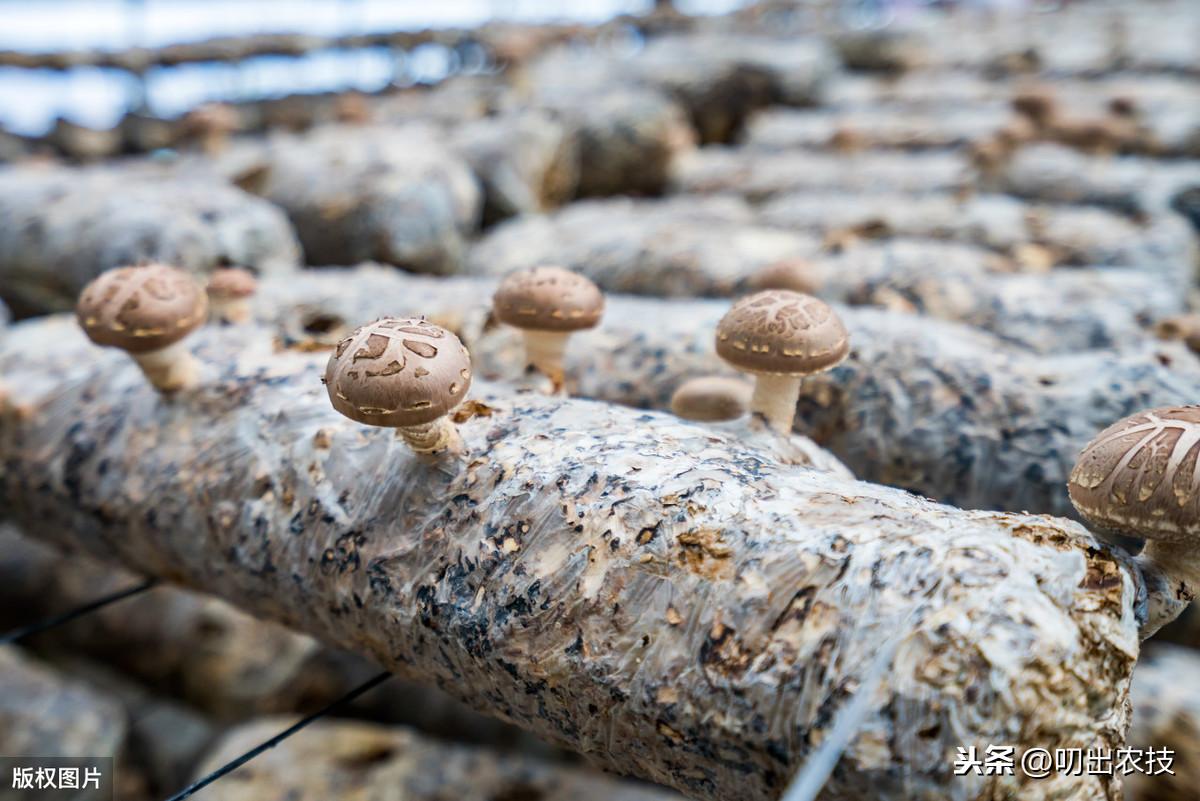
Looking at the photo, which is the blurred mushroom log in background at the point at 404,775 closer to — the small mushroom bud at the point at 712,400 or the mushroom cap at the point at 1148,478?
the small mushroom bud at the point at 712,400

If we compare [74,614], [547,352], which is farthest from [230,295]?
[547,352]

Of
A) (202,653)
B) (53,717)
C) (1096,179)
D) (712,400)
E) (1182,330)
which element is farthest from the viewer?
(1096,179)

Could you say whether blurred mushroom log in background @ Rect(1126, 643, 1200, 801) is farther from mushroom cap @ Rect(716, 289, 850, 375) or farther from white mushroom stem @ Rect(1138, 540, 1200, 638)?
mushroom cap @ Rect(716, 289, 850, 375)

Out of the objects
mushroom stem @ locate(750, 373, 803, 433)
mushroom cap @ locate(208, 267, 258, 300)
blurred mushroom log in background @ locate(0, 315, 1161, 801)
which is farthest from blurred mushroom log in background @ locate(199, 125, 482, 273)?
mushroom stem @ locate(750, 373, 803, 433)

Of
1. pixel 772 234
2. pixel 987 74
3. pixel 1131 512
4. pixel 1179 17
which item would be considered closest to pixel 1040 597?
pixel 1131 512

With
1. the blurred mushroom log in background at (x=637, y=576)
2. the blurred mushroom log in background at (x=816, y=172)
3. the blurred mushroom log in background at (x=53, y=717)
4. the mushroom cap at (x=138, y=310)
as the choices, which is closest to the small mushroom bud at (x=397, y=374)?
the blurred mushroom log in background at (x=637, y=576)

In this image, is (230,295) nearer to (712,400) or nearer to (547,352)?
(547,352)

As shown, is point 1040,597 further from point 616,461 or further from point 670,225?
point 670,225
